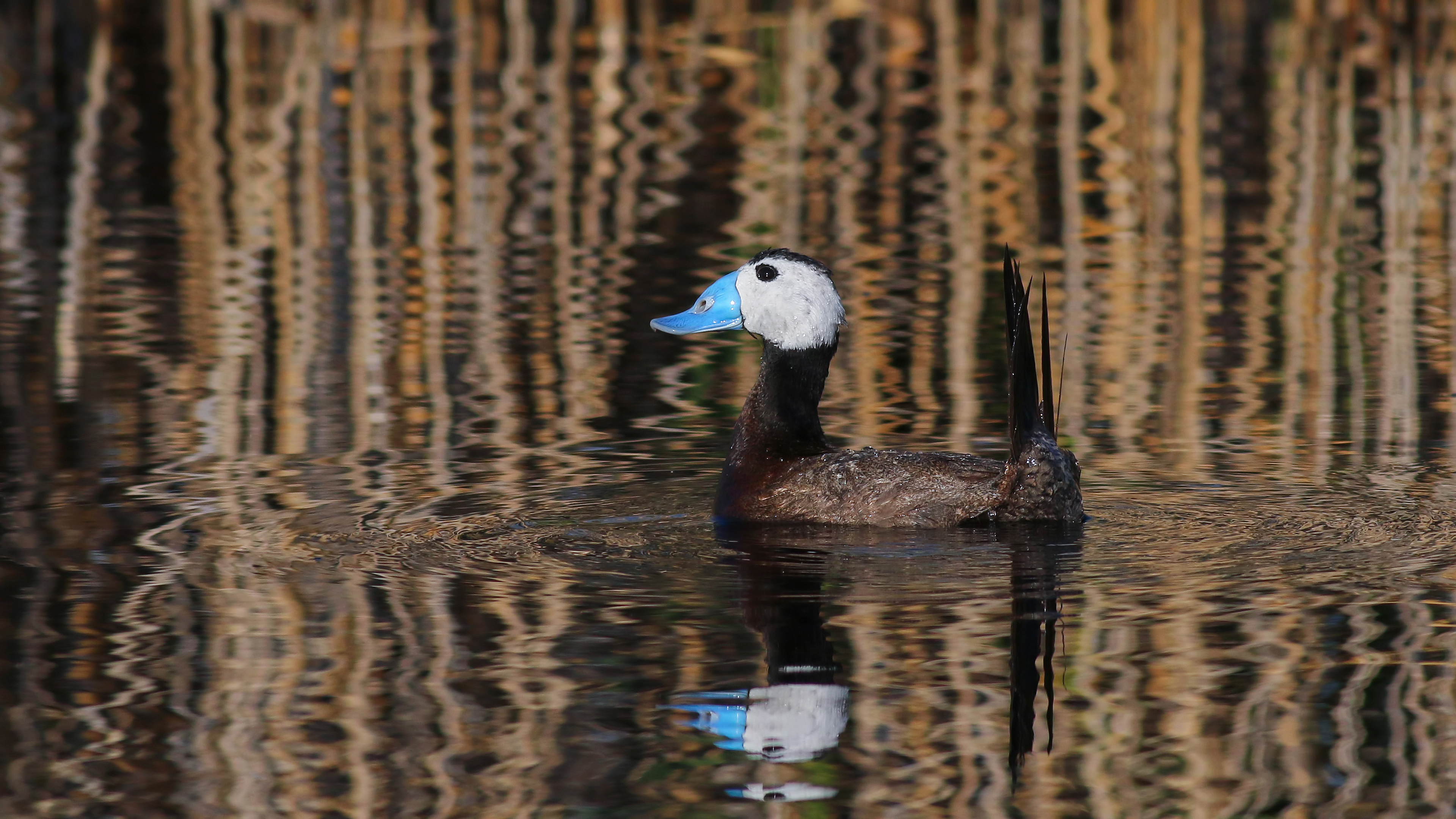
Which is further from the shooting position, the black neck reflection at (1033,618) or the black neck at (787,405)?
the black neck at (787,405)

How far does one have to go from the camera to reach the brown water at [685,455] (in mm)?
4613

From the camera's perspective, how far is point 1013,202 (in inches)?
545

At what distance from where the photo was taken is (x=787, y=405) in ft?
23.2

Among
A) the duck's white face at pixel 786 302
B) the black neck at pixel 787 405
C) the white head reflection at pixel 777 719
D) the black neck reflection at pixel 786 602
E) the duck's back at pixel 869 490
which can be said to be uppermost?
the duck's white face at pixel 786 302

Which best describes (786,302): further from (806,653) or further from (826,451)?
(806,653)

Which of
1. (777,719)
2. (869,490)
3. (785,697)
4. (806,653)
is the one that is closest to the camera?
(777,719)

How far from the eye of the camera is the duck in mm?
6324

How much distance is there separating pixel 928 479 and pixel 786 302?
924 mm

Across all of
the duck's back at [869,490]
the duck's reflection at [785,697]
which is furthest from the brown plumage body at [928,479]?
the duck's reflection at [785,697]

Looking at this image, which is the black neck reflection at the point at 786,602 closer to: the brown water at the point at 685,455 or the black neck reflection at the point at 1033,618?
the brown water at the point at 685,455

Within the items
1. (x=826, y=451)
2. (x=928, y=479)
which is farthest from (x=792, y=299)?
(x=928, y=479)

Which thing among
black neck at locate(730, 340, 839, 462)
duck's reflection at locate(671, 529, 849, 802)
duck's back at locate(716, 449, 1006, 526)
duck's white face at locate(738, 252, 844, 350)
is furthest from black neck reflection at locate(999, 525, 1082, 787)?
duck's white face at locate(738, 252, 844, 350)

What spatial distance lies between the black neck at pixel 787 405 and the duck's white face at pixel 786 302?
0.04 metres

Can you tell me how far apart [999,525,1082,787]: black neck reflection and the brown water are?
17 mm
